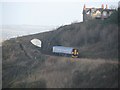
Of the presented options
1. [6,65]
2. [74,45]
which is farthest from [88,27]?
[6,65]

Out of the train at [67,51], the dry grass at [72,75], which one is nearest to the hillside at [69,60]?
the dry grass at [72,75]

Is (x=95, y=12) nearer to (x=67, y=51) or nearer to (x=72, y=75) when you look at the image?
(x=67, y=51)

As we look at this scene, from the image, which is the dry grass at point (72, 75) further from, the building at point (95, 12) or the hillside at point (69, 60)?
the building at point (95, 12)

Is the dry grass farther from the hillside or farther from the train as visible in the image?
the train

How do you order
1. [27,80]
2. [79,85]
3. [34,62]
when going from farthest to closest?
[34,62]
[27,80]
[79,85]

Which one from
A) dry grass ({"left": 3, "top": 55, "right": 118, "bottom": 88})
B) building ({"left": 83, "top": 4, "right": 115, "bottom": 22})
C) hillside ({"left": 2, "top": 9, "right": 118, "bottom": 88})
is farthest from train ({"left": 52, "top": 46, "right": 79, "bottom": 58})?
building ({"left": 83, "top": 4, "right": 115, "bottom": 22})

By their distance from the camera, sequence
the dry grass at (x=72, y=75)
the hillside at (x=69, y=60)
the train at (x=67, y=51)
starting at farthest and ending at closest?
1. the train at (x=67, y=51)
2. the hillside at (x=69, y=60)
3. the dry grass at (x=72, y=75)

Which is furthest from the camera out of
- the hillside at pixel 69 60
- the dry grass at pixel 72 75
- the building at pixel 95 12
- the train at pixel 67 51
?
the building at pixel 95 12

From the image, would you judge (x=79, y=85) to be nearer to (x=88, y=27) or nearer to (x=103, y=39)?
(x=103, y=39)
